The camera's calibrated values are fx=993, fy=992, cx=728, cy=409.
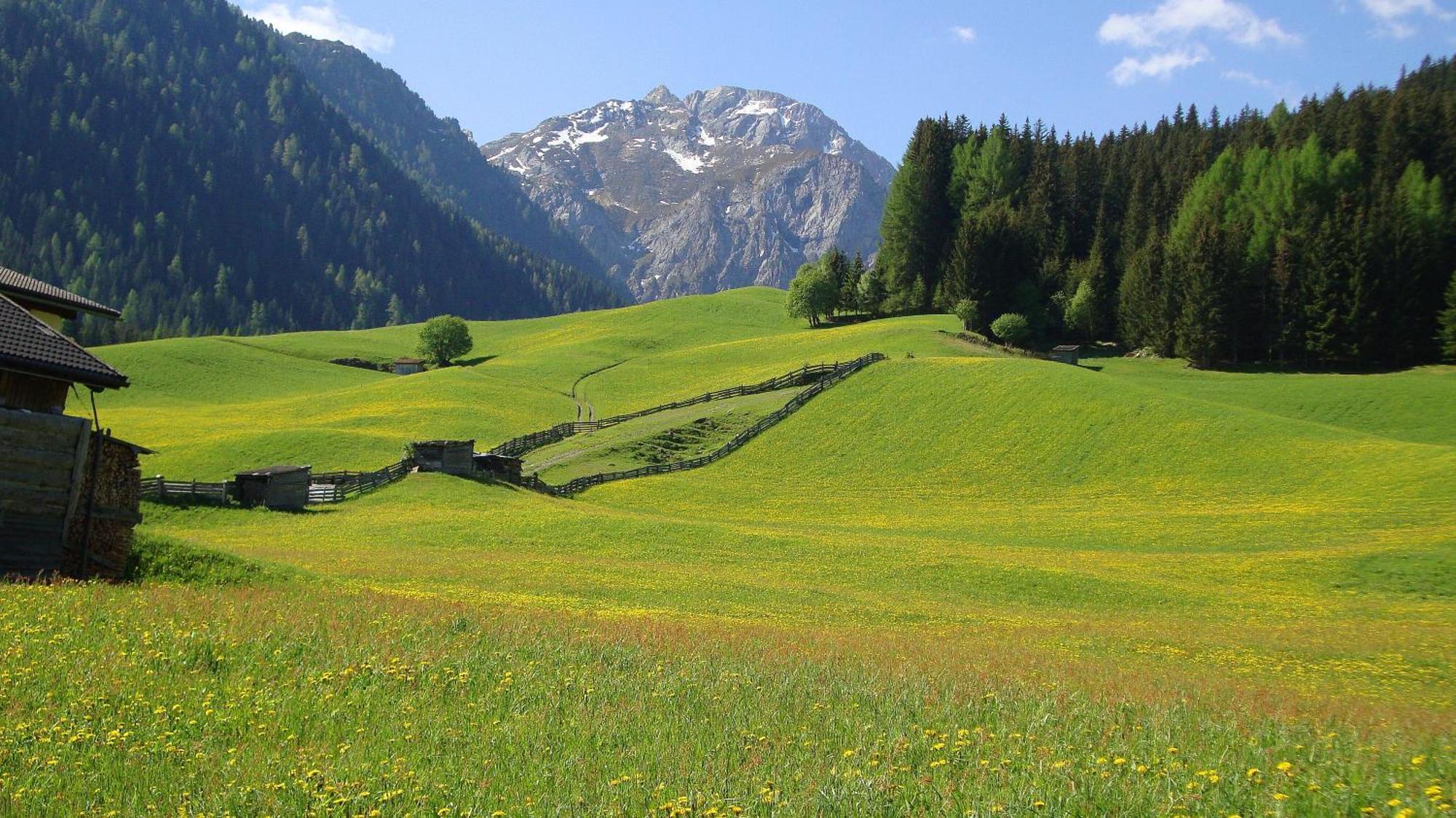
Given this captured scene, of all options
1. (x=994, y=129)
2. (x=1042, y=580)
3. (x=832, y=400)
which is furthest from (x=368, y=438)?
(x=994, y=129)

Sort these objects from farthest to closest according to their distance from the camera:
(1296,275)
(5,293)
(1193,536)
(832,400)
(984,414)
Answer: (1296,275) < (832,400) < (984,414) < (1193,536) < (5,293)

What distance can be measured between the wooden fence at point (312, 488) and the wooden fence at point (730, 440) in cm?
773

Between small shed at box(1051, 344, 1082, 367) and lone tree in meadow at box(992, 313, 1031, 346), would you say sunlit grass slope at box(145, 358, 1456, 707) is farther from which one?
lone tree in meadow at box(992, 313, 1031, 346)

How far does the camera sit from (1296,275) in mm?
102562

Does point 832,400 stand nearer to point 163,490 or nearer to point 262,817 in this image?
point 163,490

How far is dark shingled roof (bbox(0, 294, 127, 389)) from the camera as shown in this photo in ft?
69.3

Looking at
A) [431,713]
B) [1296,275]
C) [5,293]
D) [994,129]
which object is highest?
[994,129]

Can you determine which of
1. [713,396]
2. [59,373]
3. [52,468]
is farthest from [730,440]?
[59,373]

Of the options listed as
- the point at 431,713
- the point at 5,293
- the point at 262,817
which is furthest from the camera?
the point at 5,293

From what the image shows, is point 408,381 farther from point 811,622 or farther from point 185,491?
point 811,622

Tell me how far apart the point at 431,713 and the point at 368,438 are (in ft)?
212

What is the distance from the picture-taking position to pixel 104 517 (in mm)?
22766

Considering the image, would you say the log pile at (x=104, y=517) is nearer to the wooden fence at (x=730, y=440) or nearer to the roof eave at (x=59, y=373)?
the roof eave at (x=59, y=373)

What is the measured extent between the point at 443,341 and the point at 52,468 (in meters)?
112
